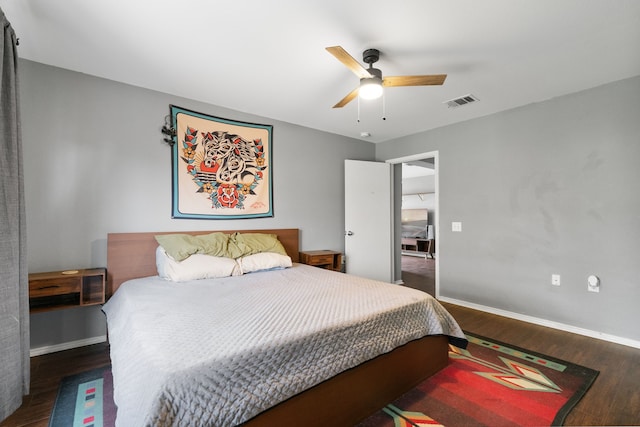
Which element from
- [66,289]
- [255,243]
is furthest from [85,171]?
[255,243]

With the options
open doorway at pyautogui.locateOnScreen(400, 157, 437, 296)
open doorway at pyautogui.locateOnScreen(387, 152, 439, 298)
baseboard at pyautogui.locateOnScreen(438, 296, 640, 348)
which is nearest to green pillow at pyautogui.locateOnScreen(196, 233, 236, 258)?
baseboard at pyautogui.locateOnScreen(438, 296, 640, 348)

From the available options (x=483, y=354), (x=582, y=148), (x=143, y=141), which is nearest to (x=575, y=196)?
(x=582, y=148)

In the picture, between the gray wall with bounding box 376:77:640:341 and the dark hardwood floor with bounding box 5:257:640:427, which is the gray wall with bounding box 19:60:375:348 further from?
the gray wall with bounding box 376:77:640:341

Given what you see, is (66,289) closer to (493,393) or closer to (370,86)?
(370,86)

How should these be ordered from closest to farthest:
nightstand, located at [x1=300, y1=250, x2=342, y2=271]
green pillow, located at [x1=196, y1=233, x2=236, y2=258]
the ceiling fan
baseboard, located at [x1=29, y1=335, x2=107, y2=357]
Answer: the ceiling fan → baseboard, located at [x1=29, y1=335, x2=107, y2=357] → green pillow, located at [x1=196, y1=233, x2=236, y2=258] → nightstand, located at [x1=300, y1=250, x2=342, y2=271]

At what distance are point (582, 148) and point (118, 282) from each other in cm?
466

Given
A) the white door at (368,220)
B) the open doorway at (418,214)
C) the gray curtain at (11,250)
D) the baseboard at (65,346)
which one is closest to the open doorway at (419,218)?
the open doorway at (418,214)

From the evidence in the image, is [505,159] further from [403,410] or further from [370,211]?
[403,410]

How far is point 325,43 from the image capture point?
6.91ft

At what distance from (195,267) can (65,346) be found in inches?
49.9

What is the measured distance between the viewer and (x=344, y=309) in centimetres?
172

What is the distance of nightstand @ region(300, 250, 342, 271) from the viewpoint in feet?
12.1

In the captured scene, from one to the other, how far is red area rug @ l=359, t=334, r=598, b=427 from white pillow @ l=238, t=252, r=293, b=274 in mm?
1661

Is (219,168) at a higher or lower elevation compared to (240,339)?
higher
